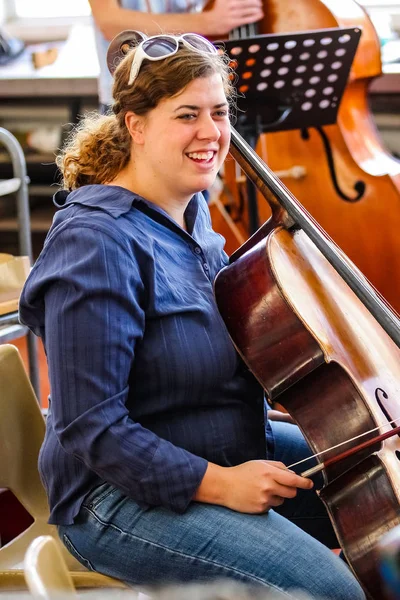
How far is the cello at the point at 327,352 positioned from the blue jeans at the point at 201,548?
5cm

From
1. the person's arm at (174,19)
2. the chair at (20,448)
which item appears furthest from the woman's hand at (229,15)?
the chair at (20,448)

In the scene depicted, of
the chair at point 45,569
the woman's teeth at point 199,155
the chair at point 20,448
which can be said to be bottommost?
the chair at point 20,448

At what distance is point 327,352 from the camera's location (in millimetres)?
1260

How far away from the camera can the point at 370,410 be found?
1205mm

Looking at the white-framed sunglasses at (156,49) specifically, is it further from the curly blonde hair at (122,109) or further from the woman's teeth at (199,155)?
the woman's teeth at (199,155)

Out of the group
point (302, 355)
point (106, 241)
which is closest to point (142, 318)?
point (106, 241)

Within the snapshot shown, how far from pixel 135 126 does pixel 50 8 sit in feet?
10.9

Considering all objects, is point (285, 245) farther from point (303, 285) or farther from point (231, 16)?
point (231, 16)

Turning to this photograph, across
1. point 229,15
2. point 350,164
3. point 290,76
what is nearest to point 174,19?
point 229,15

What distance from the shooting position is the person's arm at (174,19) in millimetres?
2426

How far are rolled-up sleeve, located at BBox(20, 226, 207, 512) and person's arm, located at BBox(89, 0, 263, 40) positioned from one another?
4.65 feet

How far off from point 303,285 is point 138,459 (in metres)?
0.40

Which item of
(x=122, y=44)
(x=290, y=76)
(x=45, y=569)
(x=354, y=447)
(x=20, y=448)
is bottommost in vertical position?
(x=20, y=448)

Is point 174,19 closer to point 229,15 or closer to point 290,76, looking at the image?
point 229,15
